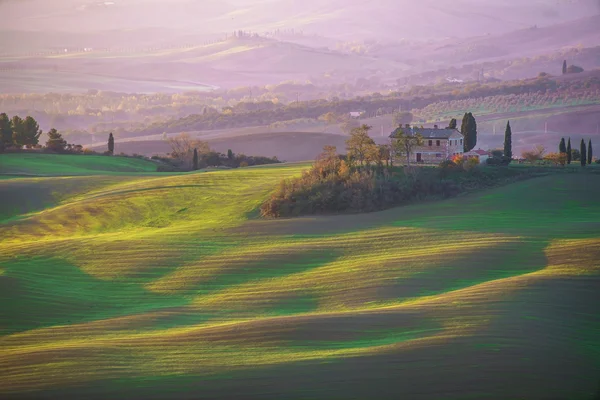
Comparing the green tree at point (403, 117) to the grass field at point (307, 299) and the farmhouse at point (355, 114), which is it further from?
the grass field at point (307, 299)

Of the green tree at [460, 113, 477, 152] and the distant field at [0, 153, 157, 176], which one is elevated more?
the green tree at [460, 113, 477, 152]

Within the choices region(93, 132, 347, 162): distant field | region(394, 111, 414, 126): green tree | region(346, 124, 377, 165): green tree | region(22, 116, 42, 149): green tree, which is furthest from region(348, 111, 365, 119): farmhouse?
region(346, 124, 377, 165): green tree

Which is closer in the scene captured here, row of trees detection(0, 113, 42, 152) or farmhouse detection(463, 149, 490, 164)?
farmhouse detection(463, 149, 490, 164)

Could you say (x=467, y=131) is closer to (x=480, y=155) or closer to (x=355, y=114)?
(x=480, y=155)

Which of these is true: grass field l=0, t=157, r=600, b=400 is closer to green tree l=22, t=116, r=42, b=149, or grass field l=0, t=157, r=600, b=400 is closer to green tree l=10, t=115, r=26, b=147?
green tree l=10, t=115, r=26, b=147

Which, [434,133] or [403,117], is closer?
[434,133]

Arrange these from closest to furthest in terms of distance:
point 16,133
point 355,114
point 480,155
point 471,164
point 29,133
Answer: point 471,164 → point 480,155 → point 16,133 → point 29,133 → point 355,114

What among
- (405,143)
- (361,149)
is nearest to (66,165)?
(361,149)
